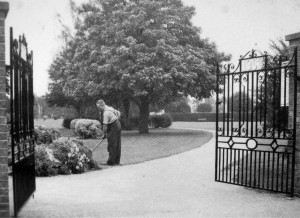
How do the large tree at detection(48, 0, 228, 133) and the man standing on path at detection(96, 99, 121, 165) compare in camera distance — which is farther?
the large tree at detection(48, 0, 228, 133)

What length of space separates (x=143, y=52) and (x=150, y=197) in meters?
15.9

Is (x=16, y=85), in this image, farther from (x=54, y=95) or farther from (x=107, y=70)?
(x=54, y=95)

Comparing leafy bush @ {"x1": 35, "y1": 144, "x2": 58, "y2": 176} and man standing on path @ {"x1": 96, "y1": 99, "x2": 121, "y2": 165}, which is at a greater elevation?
man standing on path @ {"x1": 96, "y1": 99, "x2": 121, "y2": 165}

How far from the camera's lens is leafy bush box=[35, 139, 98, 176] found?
349 inches

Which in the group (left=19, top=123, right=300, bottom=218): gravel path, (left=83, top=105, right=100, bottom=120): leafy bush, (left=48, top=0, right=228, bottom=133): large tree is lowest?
(left=19, top=123, right=300, bottom=218): gravel path

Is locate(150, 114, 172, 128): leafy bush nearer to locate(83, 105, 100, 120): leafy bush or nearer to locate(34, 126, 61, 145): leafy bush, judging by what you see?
locate(83, 105, 100, 120): leafy bush

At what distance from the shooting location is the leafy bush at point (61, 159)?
888cm

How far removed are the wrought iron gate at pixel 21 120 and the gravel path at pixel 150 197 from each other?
60 cm

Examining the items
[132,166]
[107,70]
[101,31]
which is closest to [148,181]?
[132,166]

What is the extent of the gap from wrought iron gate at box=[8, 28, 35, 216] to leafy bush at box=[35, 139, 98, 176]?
273cm

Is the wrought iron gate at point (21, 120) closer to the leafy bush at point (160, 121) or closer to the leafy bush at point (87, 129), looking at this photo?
the leafy bush at point (87, 129)

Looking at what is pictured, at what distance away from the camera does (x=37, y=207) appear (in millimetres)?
5879

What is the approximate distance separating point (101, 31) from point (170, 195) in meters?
17.8

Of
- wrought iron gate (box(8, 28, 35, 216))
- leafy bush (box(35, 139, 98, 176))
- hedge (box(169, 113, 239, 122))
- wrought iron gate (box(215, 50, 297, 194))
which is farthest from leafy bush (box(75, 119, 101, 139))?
hedge (box(169, 113, 239, 122))
